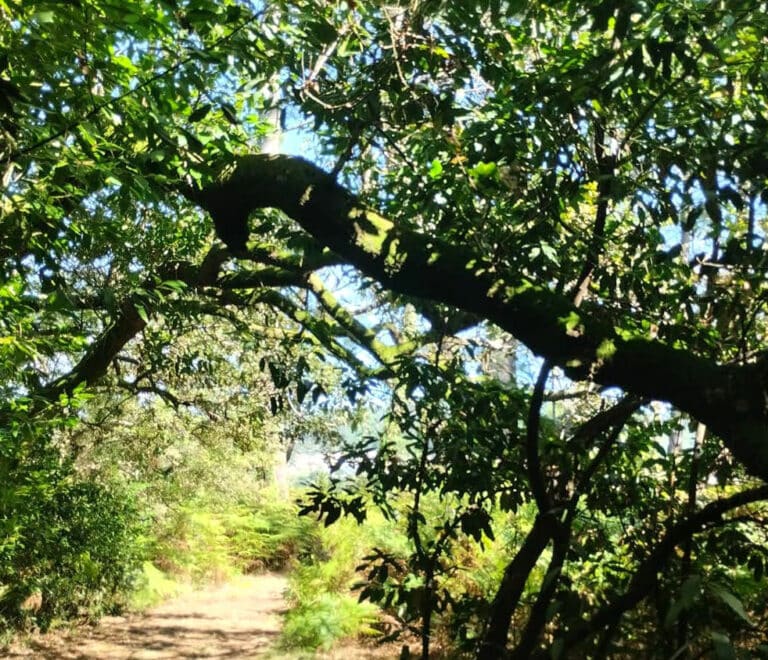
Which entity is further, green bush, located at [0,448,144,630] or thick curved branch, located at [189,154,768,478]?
green bush, located at [0,448,144,630]

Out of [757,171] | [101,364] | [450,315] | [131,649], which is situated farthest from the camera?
[131,649]

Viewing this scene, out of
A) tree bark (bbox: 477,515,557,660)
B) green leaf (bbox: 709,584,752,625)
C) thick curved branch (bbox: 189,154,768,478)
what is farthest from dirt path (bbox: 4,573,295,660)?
green leaf (bbox: 709,584,752,625)

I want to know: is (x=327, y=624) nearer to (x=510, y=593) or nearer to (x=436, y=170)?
(x=510, y=593)

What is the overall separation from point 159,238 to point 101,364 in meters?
1.47

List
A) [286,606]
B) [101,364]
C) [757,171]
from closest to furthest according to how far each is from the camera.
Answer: [757,171] < [101,364] < [286,606]

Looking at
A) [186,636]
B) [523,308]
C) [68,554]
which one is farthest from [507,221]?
[186,636]

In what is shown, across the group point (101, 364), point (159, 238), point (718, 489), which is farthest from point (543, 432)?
point (101, 364)

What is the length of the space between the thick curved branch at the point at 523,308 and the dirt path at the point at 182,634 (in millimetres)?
6980

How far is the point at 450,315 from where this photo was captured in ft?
10.4

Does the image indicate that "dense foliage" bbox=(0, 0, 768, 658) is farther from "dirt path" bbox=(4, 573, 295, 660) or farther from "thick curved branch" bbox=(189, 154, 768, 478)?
"dirt path" bbox=(4, 573, 295, 660)

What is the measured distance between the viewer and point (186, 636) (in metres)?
8.79

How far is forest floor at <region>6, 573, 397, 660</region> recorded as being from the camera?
7574mm

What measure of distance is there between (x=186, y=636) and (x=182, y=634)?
120mm

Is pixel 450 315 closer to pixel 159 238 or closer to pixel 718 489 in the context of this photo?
pixel 718 489
